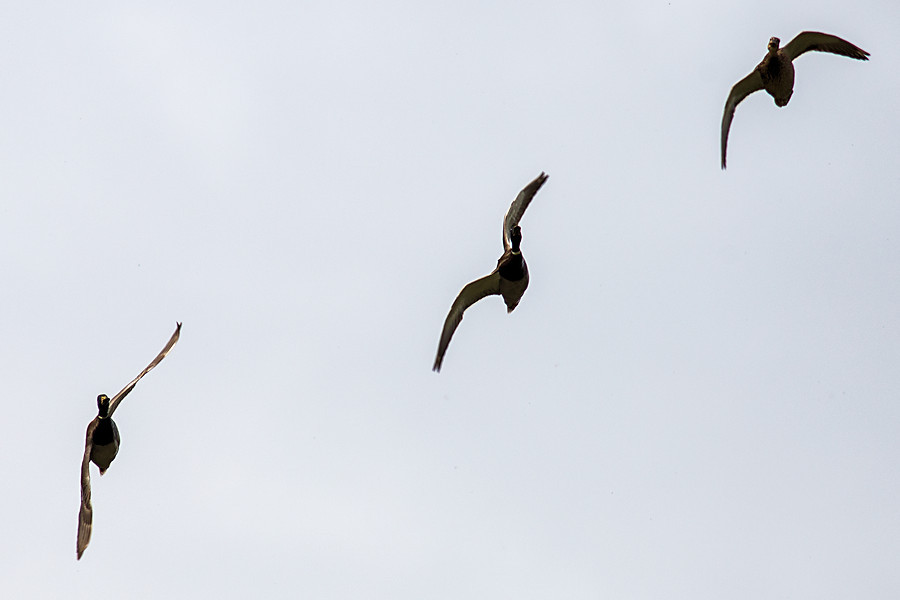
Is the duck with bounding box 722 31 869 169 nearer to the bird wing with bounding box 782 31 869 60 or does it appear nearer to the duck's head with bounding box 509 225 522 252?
the bird wing with bounding box 782 31 869 60

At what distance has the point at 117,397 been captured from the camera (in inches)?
913

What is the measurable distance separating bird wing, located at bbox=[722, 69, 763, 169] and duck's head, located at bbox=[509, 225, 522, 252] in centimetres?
480

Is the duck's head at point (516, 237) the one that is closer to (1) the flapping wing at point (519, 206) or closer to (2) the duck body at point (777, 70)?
(1) the flapping wing at point (519, 206)

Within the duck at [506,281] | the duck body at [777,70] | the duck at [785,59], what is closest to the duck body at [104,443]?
the duck at [506,281]

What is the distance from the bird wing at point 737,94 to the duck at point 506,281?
4.87 metres

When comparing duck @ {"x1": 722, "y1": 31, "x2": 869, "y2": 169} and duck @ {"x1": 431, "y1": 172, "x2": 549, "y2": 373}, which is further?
duck @ {"x1": 722, "y1": 31, "x2": 869, "y2": 169}

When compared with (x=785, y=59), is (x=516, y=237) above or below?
below

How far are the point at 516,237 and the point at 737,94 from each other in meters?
6.42

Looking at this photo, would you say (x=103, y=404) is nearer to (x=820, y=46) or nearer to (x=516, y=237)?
(x=516, y=237)

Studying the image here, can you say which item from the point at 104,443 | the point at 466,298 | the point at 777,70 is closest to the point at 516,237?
the point at 466,298

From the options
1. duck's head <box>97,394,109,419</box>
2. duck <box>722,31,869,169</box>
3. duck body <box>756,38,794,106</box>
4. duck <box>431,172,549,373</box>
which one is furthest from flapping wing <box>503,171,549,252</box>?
duck's head <box>97,394,109,419</box>

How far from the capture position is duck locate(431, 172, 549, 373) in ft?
69.8

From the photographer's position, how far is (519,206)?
21016mm

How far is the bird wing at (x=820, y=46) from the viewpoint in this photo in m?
23.7
